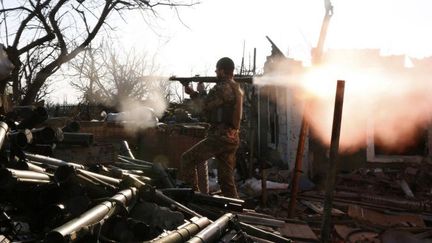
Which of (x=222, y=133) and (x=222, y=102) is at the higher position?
(x=222, y=102)

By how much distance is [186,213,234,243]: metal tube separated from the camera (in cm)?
329

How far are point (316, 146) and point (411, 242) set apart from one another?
5.24m

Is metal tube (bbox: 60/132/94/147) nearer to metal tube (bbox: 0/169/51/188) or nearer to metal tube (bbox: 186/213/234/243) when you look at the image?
metal tube (bbox: 0/169/51/188)

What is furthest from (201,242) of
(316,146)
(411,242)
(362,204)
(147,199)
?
(316,146)

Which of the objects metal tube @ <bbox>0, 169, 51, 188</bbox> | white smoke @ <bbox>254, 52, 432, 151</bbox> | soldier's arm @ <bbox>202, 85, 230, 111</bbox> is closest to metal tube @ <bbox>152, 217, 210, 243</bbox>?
metal tube @ <bbox>0, 169, 51, 188</bbox>

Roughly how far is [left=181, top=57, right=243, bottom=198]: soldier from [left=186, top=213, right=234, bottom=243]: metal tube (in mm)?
2351

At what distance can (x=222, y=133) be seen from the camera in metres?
6.55

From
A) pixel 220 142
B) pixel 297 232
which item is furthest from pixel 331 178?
pixel 220 142

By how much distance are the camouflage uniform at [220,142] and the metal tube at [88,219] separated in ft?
9.18

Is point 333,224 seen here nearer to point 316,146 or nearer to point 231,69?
point 231,69

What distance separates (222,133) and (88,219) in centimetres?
387

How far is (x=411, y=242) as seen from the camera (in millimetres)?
6535

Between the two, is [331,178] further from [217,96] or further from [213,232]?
[217,96]

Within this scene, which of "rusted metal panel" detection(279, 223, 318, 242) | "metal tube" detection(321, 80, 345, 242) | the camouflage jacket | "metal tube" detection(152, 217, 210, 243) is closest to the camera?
"metal tube" detection(152, 217, 210, 243)
